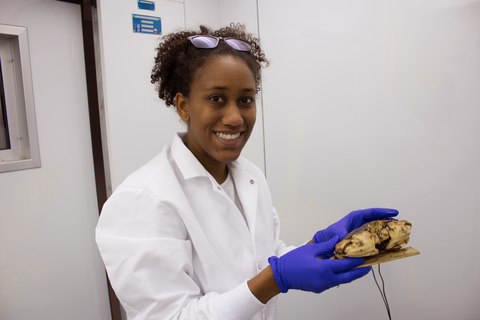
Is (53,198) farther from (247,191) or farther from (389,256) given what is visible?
(389,256)

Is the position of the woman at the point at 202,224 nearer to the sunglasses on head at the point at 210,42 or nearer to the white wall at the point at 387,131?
the sunglasses on head at the point at 210,42

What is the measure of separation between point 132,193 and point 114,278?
0.71 feet

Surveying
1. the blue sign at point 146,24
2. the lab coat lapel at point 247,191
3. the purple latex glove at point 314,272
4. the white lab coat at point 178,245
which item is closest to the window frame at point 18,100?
the blue sign at point 146,24

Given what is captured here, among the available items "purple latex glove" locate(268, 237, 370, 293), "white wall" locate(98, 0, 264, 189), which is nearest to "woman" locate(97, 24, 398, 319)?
"purple latex glove" locate(268, 237, 370, 293)

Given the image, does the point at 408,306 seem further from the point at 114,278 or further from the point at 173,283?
the point at 114,278

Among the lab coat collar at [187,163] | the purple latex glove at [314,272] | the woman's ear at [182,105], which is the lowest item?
the purple latex glove at [314,272]

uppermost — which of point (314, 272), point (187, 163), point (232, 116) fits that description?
point (232, 116)

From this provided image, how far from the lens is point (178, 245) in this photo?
779 mm

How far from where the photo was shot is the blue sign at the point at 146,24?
5.54 ft

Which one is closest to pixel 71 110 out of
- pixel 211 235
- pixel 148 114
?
pixel 148 114

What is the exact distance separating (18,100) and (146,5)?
2.70 ft

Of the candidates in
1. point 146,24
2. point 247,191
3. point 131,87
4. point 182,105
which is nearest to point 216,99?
point 182,105

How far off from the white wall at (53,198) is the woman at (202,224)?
843 mm

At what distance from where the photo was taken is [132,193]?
80cm
